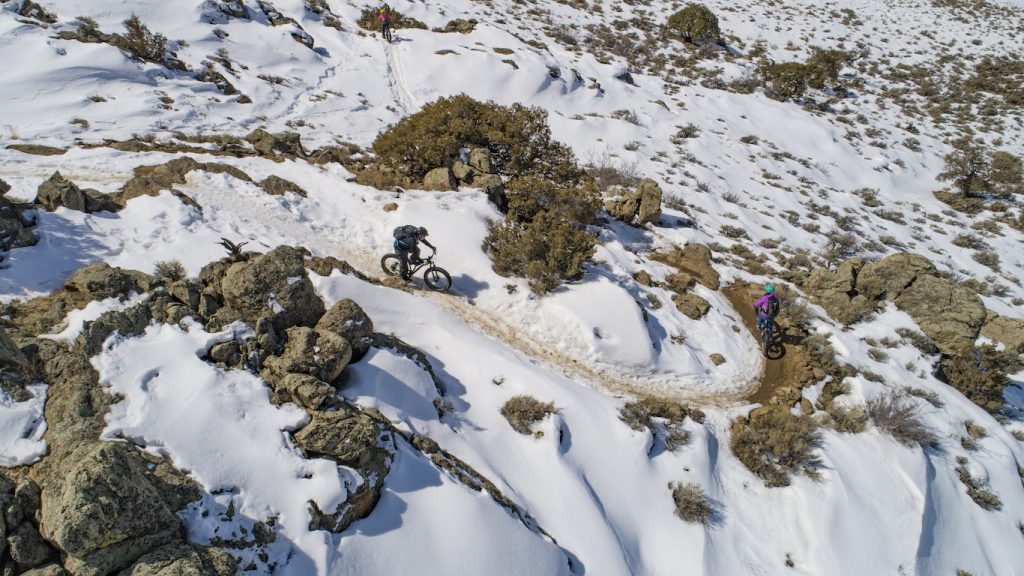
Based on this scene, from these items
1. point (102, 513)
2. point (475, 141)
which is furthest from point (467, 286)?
point (102, 513)

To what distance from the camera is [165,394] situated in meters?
6.23

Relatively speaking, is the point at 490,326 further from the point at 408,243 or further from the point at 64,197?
the point at 64,197

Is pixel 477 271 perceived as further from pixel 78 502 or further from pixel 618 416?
pixel 78 502

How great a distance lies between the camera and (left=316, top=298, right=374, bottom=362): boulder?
815 cm

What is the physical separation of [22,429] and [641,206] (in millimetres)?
16071

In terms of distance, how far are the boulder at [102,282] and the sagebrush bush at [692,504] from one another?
10289mm

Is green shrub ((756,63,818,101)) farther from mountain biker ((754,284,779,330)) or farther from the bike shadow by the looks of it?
the bike shadow

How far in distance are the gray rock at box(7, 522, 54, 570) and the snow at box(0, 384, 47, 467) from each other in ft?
3.55

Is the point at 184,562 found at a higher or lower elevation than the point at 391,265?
higher

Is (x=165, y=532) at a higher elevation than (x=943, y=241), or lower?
higher

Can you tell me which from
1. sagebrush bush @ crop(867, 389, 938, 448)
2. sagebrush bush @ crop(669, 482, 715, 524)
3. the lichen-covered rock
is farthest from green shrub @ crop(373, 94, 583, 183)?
the lichen-covered rock

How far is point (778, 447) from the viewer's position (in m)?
9.42

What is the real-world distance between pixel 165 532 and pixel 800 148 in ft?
106

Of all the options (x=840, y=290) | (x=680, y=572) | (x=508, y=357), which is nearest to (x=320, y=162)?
(x=508, y=357)
